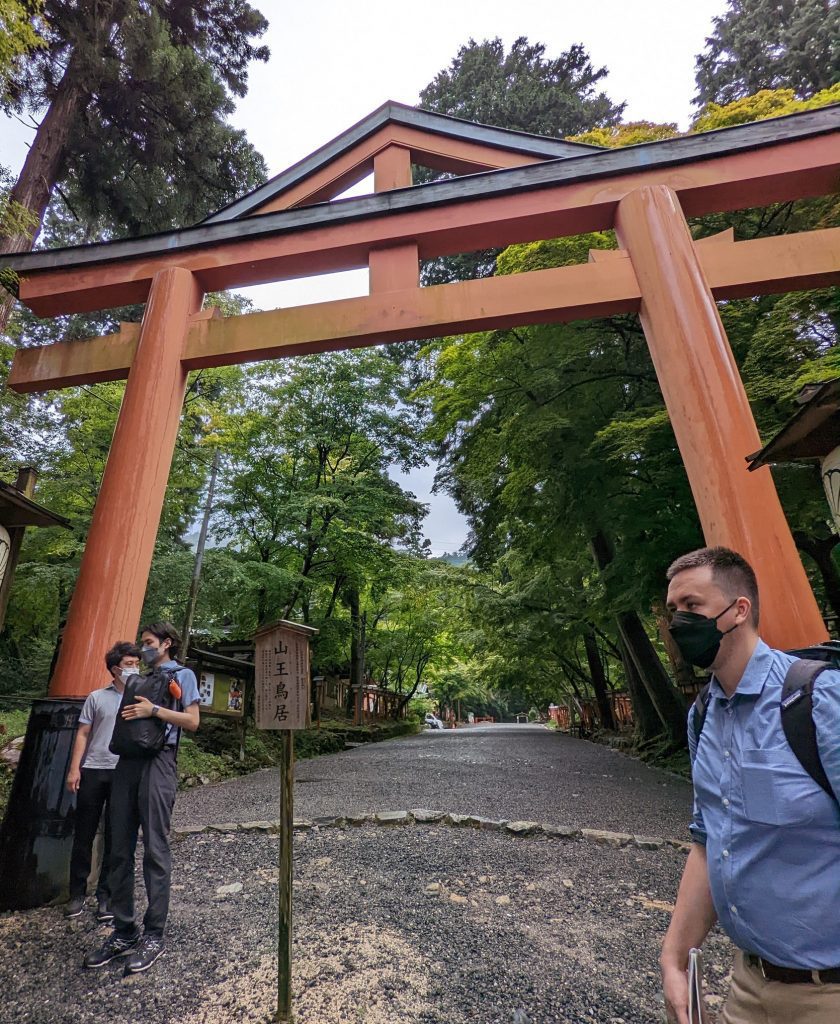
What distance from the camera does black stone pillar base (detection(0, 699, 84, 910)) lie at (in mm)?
3256

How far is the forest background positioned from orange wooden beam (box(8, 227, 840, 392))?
88 cm

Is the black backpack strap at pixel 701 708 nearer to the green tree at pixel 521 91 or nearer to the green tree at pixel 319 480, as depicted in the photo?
the green tree at pixel 319 480

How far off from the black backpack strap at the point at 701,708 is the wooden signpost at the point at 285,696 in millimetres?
1704

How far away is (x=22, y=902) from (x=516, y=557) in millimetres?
11818

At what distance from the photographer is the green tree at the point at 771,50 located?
443 inches

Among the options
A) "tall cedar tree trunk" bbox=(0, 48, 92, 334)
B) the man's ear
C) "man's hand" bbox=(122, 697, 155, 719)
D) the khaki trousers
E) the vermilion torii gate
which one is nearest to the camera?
the khaki trousers

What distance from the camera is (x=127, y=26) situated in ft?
27.4

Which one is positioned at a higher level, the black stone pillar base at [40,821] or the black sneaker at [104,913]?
the black stone pillar base at [40,821]

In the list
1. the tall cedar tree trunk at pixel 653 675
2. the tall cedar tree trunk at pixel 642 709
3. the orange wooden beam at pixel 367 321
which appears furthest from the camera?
the tall cedar tree trunk at pixel 642 709

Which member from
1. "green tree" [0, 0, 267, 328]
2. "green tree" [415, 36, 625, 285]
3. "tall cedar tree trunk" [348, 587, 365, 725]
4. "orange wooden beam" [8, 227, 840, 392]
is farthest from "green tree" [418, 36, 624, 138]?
"tall cedar tree trunk" [348, 587, 365, 725]

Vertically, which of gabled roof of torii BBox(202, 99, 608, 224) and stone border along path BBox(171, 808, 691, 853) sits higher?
gabled roof of torii BBox(202, 99, 608, 224)

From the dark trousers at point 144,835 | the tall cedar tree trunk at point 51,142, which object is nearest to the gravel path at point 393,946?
the dark trousers at point 144,835

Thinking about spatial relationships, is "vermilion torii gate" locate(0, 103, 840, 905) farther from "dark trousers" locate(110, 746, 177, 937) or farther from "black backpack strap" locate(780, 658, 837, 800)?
"black backpack strap" locate(780, 658, 837, 800)

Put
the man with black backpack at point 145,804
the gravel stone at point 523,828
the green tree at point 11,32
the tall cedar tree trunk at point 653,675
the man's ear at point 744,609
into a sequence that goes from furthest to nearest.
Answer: the tall cedar tree trunk at point 653,675
the gravel stone at point 523,828
the green tree at point 11,32
the man with black backpack at point 145,804
the man's ear at point 744,609
